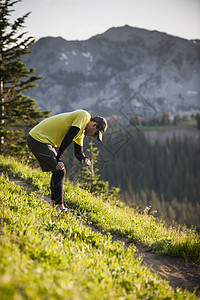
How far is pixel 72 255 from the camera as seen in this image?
9.81 feet

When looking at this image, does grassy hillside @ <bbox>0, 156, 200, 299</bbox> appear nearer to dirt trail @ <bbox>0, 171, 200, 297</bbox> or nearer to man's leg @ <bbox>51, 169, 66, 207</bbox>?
dirt trail @ <bbox>0, 171, 200, 297</bbox>

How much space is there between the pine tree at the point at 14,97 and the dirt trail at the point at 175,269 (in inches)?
423

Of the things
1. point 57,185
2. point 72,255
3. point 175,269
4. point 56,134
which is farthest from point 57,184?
point 175,269

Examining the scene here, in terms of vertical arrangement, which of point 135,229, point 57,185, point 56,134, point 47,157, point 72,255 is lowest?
point 135,229

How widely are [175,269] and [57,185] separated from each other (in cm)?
249

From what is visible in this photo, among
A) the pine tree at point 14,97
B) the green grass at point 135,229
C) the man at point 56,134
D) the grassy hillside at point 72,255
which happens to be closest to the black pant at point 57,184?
the man at point 56,134

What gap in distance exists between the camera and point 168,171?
395 feet

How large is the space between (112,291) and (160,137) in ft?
543

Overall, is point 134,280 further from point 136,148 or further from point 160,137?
point 160,137

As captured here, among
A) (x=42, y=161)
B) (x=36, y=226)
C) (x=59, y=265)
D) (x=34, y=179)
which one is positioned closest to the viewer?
(x=59, y=265)

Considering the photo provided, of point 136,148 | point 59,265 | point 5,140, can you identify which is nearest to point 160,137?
point 136,148

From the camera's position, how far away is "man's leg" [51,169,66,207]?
454cm

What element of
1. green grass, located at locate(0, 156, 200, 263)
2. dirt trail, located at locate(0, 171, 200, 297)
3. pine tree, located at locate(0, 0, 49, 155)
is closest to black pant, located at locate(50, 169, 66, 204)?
green grass, located at locate(0, 156, 200, 263)

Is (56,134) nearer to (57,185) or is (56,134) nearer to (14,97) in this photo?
(57,185)
